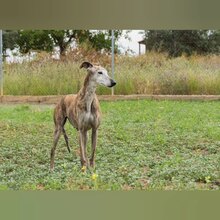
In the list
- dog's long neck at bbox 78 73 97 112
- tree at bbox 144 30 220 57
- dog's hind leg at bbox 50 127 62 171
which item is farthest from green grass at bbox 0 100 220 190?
tree at bbox 144 30 220 57

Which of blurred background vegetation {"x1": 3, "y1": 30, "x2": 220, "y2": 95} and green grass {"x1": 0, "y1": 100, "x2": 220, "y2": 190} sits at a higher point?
blurred background vegetation {"x1": 3, "y1": 30, "x2": 220, "y2": 95}

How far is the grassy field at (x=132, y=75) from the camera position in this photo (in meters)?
5.01

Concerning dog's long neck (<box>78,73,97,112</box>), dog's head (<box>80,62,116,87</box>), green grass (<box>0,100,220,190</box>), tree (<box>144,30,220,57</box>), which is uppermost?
tree (<box>144,30,220,57</box>)

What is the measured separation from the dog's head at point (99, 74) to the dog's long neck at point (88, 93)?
3 cm

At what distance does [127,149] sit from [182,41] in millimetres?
994

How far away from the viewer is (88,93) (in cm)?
494

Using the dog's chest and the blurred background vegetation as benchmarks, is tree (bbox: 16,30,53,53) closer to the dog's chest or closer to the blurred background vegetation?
the blurred background vegetation

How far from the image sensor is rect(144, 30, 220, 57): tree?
16.0 ft

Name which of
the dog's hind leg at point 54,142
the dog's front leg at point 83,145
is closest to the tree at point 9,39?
the dog's hind leg at point 54,142

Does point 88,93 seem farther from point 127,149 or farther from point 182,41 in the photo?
point 182,41

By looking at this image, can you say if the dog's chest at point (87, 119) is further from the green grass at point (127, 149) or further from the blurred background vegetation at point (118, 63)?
the blurred background vegetation at point (118, 63)

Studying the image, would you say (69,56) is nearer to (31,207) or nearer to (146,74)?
(146,74)

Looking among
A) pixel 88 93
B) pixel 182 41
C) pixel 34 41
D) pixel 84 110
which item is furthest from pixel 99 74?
pixel 182 41

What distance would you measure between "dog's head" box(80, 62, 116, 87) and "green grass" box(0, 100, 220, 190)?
0.19 metres
